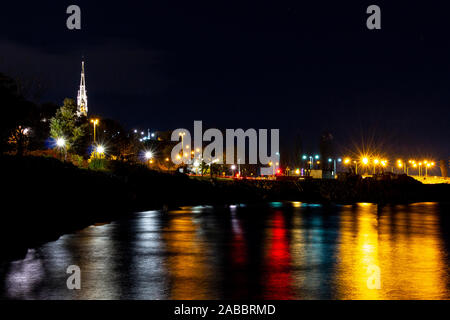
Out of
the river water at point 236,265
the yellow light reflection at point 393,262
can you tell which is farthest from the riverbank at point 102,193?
the yellow light reflection at point 393,262

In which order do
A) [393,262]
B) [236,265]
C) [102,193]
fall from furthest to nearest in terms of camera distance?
1. [102,193]
2. [393,262]
3. [236,265]

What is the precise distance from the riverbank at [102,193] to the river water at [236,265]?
6.84 ft

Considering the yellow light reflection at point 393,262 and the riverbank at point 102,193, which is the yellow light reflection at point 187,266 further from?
the riverbank at point 102,193

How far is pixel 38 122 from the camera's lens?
103 m

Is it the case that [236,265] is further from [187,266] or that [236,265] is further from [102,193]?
[102,193]

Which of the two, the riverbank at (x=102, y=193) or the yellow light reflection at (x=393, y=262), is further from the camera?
the riverbank at (x=102, y=193)

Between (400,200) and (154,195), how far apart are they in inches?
1124

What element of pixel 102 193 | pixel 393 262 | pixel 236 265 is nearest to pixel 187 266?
pixel 236 265

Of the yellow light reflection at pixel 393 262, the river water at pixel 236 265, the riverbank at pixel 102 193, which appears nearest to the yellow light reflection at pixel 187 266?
the river water at pixel 236 265

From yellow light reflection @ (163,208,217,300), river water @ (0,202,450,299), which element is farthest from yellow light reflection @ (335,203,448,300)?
yellow light reflection @ (163,208,217,300)

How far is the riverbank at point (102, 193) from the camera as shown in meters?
20.5

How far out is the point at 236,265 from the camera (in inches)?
500

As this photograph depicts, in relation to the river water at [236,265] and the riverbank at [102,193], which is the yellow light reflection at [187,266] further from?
the riverbank at [102,193]

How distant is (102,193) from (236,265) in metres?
23.4
